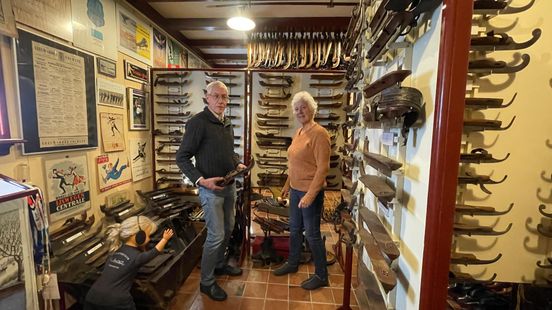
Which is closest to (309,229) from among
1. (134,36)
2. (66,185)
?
(66,185)

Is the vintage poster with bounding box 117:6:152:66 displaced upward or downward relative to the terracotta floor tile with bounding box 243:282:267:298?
upward

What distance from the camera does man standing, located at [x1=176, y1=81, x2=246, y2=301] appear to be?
6.31 ft

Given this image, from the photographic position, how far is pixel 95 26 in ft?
7.30

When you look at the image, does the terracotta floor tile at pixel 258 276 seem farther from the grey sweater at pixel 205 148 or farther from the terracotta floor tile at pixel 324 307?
the grey sweater at pixel 205 148

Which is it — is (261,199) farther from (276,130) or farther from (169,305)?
(169,305)

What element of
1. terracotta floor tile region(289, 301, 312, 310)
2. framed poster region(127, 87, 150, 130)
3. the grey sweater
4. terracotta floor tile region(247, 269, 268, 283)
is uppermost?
framed poster region(127, 87, 150, 130)

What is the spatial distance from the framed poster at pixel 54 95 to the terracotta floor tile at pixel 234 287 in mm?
1621

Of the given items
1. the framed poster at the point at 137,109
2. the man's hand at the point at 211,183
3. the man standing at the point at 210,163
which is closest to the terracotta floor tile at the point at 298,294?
the man standing at the point at 210,163

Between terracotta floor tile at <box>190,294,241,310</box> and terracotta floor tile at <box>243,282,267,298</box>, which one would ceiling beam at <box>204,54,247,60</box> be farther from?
terracotta floor tile at <box>190,294,241,310</box>

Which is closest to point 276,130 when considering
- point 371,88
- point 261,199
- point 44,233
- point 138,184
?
point 261,199

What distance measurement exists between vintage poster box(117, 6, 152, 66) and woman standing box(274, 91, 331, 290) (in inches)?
74.0

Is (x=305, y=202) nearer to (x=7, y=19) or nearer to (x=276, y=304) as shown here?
(x=276, y=304)

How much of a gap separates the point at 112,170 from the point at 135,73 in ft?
3.51

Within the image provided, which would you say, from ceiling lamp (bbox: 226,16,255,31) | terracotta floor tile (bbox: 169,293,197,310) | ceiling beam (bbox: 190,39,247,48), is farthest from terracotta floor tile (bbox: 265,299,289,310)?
ceiling beam (bbox: 190,39,247,48)
